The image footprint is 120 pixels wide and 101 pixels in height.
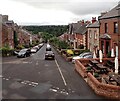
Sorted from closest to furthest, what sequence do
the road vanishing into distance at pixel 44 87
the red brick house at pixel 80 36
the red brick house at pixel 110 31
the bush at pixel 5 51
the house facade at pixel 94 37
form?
the road vanishing into distance at pixel 44 87 < the red brick house at pixel 110 31 < the house facade at pixel 94 37 < the bush at pixel 5 51 < the red brick house at pixel 80 36

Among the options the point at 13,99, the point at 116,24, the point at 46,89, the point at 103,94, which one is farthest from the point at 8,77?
the point at 116,24

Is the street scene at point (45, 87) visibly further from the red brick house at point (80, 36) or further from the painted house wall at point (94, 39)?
the red brick house at point (80, 36)

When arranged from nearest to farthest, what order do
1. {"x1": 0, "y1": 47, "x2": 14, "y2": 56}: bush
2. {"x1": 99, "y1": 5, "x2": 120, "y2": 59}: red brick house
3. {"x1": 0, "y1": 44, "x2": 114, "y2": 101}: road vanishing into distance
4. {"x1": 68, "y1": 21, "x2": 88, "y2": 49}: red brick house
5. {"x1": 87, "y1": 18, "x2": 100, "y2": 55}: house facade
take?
{"x1": 0, "y1": 44, "x2": 114, "y2": 101}: road vanishing into distance
{"x1": 99, "y1": 5, "x2": 120, "y2": 59}: red brick house
{"x1": 87, "y1": 18, "x2": 100, "y2": 55}: house facade
{"x1": 0, "y1": 47, "x2": 14, "y2": 56}: bush
{"x1": 68, "y1": 21, "x2": 88, "y2": 49}: red brick house

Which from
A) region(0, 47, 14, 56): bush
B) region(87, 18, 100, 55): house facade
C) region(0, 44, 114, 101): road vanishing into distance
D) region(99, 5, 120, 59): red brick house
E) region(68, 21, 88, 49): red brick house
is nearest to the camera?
region(0, 44, 114, 101): road vanishing into distance

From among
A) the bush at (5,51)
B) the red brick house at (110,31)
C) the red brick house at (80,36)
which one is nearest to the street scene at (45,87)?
the red brick house at (110,31)

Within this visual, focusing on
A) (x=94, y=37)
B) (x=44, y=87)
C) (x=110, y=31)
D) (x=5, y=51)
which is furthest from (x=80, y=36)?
(x=44, y=87)

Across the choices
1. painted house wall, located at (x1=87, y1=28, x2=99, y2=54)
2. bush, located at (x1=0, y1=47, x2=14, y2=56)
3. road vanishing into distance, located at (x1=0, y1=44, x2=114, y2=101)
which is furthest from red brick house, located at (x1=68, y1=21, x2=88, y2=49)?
road vanishing into distance, located at (x1=0, y1=44, x2=114, y2=101)

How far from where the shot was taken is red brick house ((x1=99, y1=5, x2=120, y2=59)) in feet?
112

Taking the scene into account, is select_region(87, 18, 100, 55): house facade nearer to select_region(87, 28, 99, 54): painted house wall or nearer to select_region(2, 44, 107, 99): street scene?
select_region(87, 28, 99, 54): painted house wall

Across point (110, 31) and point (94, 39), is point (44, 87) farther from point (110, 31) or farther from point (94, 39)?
point (94, 39)

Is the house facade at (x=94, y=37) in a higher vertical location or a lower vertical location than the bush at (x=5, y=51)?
higher

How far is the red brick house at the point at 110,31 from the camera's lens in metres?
34.1

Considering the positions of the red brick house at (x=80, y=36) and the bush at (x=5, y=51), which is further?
the red brick house at (x=80, y=36)

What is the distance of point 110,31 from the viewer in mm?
36469
